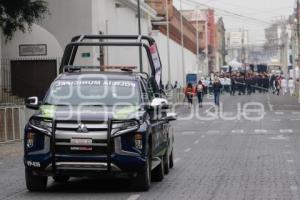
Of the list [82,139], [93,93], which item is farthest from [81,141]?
[93,93]

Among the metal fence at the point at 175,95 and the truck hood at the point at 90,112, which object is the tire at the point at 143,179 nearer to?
the truck hood at the point at 90,112

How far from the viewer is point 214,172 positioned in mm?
16938

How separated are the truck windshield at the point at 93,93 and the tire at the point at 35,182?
4.16 feet

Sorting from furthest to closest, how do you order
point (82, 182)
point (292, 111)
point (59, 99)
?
point (292, 111)
point (82, 182)
point (59, 99)

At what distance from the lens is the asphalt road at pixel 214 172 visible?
13.5 meters

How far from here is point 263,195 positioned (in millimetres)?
13172

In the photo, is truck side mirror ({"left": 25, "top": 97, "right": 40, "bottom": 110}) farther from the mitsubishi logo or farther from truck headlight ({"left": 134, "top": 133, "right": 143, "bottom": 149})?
truck headlight ({"left": 134, "top": 133, "right": 143, "bottom": 149})

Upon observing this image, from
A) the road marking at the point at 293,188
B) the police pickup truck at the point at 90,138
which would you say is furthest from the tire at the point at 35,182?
the road marking at the point at 293,188

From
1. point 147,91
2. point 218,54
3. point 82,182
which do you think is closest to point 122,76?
point 147,91

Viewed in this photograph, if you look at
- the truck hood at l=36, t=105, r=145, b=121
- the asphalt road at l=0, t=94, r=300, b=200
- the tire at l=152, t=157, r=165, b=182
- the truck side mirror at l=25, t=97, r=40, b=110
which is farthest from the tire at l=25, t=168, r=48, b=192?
the tire at l=152, t=157, r=165, b=182

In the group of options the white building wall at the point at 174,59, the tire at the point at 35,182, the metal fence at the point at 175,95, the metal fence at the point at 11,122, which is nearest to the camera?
the tire at the point at 35,182

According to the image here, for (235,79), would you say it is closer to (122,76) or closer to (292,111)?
(292,111)

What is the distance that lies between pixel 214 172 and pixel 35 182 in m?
4.40

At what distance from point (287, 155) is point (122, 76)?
7517 millimetres
